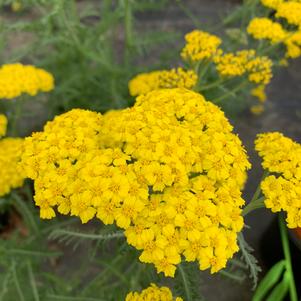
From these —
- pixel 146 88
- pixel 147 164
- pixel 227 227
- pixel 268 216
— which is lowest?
pixel 268 216

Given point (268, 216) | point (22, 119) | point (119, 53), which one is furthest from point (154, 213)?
point (119, 53)

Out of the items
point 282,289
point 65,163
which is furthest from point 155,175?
point 282,289

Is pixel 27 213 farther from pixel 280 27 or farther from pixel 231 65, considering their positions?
pixel 280 27

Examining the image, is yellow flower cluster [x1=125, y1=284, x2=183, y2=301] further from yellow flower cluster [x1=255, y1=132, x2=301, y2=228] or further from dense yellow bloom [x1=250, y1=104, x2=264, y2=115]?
dense yellow bloom [x1=250, y1=104, x2=264, y2=115]

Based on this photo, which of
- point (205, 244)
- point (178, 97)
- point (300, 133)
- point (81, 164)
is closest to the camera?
point (205, 244)

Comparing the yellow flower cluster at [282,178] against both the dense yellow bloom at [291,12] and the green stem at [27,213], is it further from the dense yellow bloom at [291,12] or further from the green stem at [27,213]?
the green stem at [27,213]

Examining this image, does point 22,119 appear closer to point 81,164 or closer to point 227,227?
point 81,164

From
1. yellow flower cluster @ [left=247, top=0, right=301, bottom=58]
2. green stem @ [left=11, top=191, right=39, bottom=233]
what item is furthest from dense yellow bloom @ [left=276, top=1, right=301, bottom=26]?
green stem @ [left=11, top=191, right=39, bottom=233]

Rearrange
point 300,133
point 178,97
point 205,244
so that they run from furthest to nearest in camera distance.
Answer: point 300,133 < point 178,97 < point 205,244
